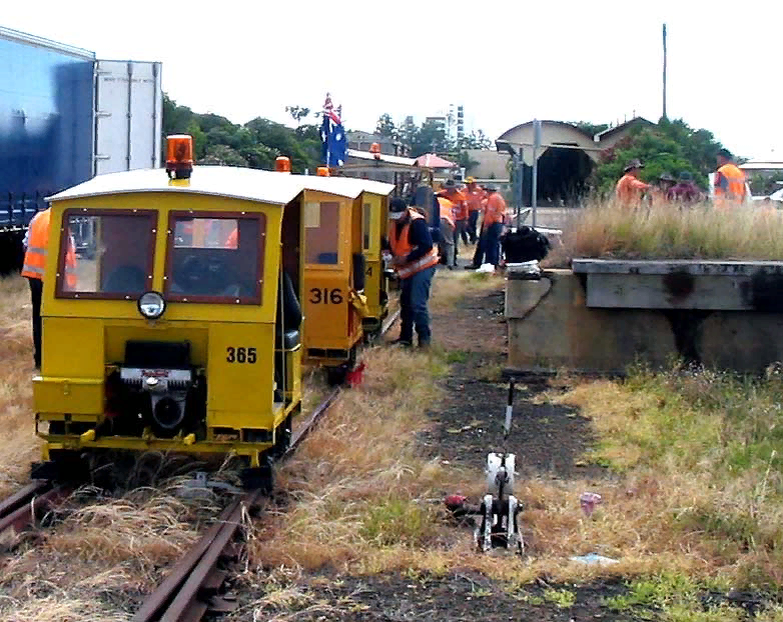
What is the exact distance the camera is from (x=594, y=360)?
40.6 ft

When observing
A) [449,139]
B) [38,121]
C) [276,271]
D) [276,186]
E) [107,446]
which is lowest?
[107,446]

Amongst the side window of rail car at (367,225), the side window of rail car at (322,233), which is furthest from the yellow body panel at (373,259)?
the side window of rail car at (322,233)

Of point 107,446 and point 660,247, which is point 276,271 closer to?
point 107,446

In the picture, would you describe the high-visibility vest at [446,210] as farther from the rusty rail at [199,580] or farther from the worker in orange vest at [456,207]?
the rusty rail at [199,580]

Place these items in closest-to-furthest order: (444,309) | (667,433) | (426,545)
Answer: (426,545) < (667,433) < (444,309)

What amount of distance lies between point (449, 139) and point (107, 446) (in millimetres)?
79909

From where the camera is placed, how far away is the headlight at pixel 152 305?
7.67 metres

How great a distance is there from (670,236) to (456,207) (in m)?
14.8

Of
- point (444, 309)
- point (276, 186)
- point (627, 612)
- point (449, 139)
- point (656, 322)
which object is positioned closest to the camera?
point (627, 612)

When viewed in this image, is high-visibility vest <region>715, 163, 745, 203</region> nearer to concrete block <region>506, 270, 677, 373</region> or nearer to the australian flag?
concrete block <region>506, 270, 677, 373</region>

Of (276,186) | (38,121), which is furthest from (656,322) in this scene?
(38,121)

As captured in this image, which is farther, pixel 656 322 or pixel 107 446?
pixel 656 322

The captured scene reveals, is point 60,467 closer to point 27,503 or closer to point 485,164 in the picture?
point 27,503

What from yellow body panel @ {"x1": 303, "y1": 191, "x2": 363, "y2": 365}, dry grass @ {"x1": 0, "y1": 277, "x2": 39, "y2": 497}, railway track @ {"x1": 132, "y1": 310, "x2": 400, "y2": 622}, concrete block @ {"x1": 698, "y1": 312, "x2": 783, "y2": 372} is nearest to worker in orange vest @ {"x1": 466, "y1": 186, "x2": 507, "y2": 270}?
dry grass @ {"x1": 0, "y1": 277, "x2": 39, "y2": 497}
